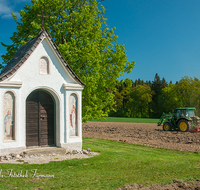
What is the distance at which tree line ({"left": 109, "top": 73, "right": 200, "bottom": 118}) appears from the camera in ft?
186

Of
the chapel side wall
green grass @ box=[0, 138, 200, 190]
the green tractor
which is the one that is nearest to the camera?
green grass @ box=[0, 138, 200, 190]

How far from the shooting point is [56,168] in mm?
7664

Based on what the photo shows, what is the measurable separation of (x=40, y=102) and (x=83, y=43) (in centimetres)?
691

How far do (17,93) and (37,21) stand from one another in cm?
889

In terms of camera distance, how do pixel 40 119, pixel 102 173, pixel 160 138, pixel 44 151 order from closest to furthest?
pixel 102 173, pixel 44 151, pixel 40 119, pixel 160 138

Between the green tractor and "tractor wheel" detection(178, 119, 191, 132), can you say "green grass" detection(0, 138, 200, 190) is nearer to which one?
"tractor wheel" detection(178, 119, 191, 132)

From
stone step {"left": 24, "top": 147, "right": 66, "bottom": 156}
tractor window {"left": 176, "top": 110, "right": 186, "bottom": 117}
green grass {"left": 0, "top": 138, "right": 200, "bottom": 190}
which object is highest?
tractor window {"left": 176, "top": 110, "right": 186, "bottom": 117}

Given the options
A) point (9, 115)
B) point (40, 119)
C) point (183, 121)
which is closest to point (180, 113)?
point (183, 121)

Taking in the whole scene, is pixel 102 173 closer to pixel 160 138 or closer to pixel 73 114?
pixel 73 114

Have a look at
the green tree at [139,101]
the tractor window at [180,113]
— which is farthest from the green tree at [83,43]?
the green tree at [139,101]

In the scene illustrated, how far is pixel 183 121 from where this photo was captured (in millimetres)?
22922

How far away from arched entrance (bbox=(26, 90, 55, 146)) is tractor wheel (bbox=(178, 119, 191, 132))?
52.9ft

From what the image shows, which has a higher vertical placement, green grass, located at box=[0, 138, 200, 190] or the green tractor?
the green tractor

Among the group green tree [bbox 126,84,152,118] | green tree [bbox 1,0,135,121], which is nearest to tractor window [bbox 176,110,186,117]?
green tree [bbox 1,0,135,121]
